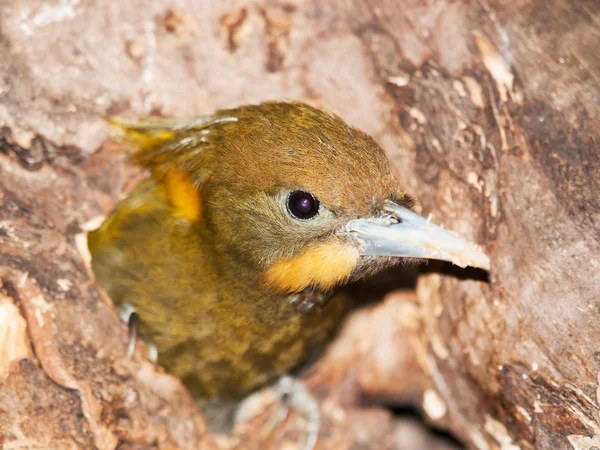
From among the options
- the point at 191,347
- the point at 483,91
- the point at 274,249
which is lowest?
the point at 191,347

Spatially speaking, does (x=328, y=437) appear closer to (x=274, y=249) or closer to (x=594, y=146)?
(x=274, y=249)

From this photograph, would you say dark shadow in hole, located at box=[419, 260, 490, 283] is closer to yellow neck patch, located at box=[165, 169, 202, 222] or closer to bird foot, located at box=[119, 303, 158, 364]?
yellow neck patch, located at box=[165, 169, 202, 222]

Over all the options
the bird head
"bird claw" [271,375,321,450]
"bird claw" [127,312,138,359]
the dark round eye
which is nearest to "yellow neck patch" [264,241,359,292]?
the bird head

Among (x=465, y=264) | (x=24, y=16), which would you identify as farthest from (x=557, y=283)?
(x=24, y=16)

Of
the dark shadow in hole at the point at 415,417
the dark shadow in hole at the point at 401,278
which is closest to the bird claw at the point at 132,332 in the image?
the dark shadow in hole at the point at 401,278

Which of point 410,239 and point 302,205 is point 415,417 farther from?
point 302,205

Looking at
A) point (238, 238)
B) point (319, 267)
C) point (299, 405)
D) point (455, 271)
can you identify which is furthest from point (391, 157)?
point (299, 405)
